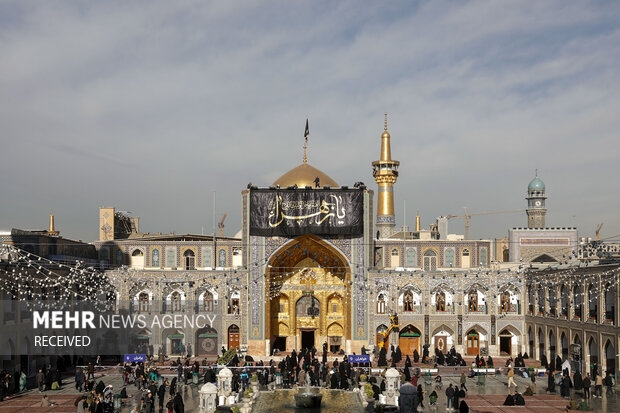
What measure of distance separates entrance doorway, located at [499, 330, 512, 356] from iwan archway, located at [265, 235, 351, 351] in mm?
10381

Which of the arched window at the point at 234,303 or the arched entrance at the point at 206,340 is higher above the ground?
the arched window at the point at 234,303

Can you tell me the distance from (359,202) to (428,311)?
8.51 m

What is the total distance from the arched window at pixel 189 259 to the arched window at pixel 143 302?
493cm

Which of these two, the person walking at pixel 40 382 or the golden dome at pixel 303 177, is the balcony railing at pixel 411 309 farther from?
the person walking at pixel 40 382

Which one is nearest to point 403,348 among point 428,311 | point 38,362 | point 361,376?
point 428,311

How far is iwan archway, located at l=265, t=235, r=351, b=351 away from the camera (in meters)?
49.4

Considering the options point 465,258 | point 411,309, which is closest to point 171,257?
point 411,309

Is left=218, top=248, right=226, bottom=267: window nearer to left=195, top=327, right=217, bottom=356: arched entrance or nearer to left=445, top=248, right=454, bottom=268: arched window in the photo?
left=195, top=327, right=217, bottom=356: arched entrance

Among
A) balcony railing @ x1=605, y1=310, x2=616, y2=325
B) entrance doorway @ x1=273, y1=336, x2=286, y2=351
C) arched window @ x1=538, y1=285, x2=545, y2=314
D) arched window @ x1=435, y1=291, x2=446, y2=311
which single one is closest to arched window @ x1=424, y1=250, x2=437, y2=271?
arched window @ x1=435, y1=291, x2=446, y2=311

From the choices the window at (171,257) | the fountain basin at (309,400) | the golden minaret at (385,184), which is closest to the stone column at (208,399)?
the fountain basin at (309,400)

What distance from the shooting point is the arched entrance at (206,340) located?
48.4 metres

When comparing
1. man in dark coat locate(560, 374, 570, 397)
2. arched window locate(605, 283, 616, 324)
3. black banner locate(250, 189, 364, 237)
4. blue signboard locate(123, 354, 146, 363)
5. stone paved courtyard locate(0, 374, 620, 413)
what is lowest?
stone paved courtyard locate(0, 374, 620, 413)

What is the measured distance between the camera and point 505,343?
157 feet

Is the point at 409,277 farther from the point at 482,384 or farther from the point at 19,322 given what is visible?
the point at 19,322
